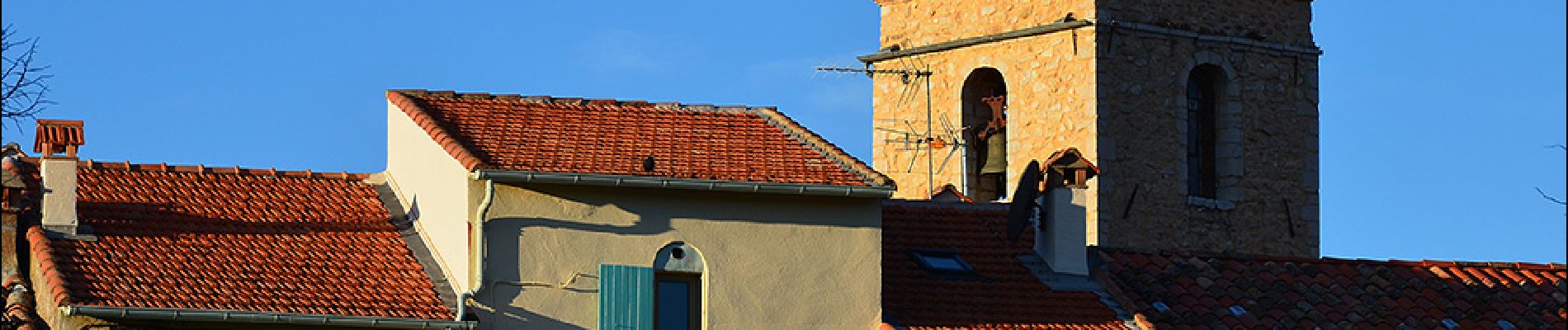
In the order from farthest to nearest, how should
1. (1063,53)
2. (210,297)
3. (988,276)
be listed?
(1063,53), (988,276), (210,297)

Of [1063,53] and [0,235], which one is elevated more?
[1063,53]

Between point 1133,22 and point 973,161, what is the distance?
8.71 feet

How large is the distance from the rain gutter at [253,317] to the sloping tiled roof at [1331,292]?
6666 mm

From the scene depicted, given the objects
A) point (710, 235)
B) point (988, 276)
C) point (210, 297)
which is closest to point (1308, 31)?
point (988, 276)

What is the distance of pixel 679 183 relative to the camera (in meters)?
30.5

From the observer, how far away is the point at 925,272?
107 feet

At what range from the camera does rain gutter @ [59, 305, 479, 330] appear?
28.3 meters

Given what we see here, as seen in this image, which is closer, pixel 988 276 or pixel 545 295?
pixel 545 295

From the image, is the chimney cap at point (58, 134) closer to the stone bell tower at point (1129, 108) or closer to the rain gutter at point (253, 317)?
the rain gutter at point (253, 317)

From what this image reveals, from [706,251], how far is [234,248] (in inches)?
149

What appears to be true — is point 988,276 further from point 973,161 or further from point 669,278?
point 973,161

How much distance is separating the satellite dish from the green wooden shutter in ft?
14.6

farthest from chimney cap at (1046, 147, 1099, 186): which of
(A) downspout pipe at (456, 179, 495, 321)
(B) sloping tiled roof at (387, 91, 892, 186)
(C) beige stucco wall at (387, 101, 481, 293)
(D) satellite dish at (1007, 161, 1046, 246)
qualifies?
(A) downspout pipe at (456, 179, 495, 321)

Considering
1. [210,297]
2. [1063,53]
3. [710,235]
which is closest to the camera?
[210,297]
